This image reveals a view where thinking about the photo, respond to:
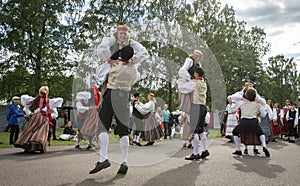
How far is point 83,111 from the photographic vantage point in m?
8.23

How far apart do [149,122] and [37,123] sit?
4.53 m

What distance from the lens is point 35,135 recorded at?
7.30 metres

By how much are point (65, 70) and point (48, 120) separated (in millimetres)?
15582

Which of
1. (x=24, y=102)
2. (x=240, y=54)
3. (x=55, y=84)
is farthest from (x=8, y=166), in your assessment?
(x=240, y=54)

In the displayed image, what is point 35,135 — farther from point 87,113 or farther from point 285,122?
point 285,122

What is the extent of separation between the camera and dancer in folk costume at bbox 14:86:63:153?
23.5 feet

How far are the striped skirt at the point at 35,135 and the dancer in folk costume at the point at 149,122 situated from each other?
360 centimetres

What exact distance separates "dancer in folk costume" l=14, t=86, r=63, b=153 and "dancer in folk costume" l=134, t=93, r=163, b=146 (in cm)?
324

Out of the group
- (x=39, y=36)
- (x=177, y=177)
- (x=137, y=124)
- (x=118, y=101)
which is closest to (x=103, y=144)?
(x=118, y=101)

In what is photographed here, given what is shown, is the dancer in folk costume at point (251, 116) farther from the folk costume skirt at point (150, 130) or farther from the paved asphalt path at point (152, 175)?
the folk costume skirt at point (150, 130)

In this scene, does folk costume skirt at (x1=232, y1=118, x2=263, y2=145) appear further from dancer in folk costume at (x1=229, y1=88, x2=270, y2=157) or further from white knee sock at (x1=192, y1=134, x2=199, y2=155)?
white knee sock at (x1=192, y1=134, x2=199, y2=155)

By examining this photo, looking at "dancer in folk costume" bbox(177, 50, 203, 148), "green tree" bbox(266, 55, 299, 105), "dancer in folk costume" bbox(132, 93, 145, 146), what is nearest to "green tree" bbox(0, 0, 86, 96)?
"dancer in folk costume" bbox(132, 93, 145, 146)

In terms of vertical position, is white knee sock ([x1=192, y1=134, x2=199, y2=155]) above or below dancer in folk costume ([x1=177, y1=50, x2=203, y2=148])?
below

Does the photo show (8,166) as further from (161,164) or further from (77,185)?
(161,164)
